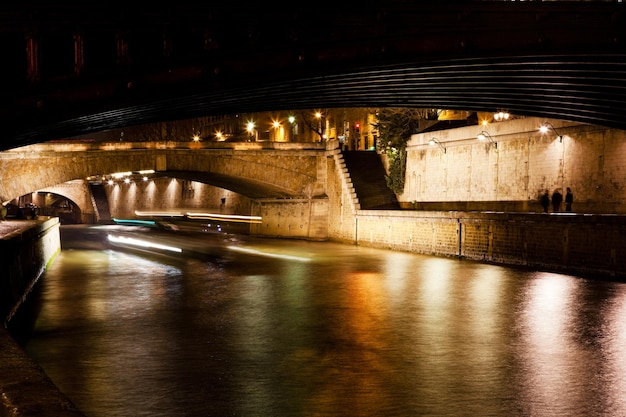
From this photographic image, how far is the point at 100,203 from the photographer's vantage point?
84000 millimetres

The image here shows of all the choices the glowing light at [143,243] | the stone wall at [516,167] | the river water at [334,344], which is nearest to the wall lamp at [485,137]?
the stone wall at [516,167]

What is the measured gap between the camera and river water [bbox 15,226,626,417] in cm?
909

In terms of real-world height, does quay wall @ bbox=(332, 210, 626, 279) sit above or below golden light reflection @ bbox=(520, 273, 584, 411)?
above

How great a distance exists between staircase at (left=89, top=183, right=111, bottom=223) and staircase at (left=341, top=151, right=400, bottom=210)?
41.9 m

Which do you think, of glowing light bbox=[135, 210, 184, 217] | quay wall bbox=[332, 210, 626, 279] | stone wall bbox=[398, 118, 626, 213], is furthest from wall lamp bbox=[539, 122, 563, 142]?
glowing light bbox=[135, 210, 184, 217]

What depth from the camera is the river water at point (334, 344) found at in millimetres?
9086

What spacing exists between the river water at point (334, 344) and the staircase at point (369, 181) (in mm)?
20439

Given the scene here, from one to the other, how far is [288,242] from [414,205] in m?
8.07

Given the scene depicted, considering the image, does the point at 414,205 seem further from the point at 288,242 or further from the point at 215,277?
the point at 215,277

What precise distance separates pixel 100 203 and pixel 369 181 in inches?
A: 1831

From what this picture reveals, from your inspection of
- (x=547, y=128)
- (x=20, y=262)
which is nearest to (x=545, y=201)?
(x=547, y=128)

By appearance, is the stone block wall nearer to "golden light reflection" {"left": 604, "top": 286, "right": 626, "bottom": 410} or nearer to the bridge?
the bridge

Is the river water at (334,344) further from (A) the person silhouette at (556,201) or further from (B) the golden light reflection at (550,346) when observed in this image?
(A) the person silhouette at (556,201)

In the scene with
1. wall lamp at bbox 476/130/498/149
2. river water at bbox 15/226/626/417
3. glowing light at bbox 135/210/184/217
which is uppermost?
wall lamp at bbox 476/130/498/149
